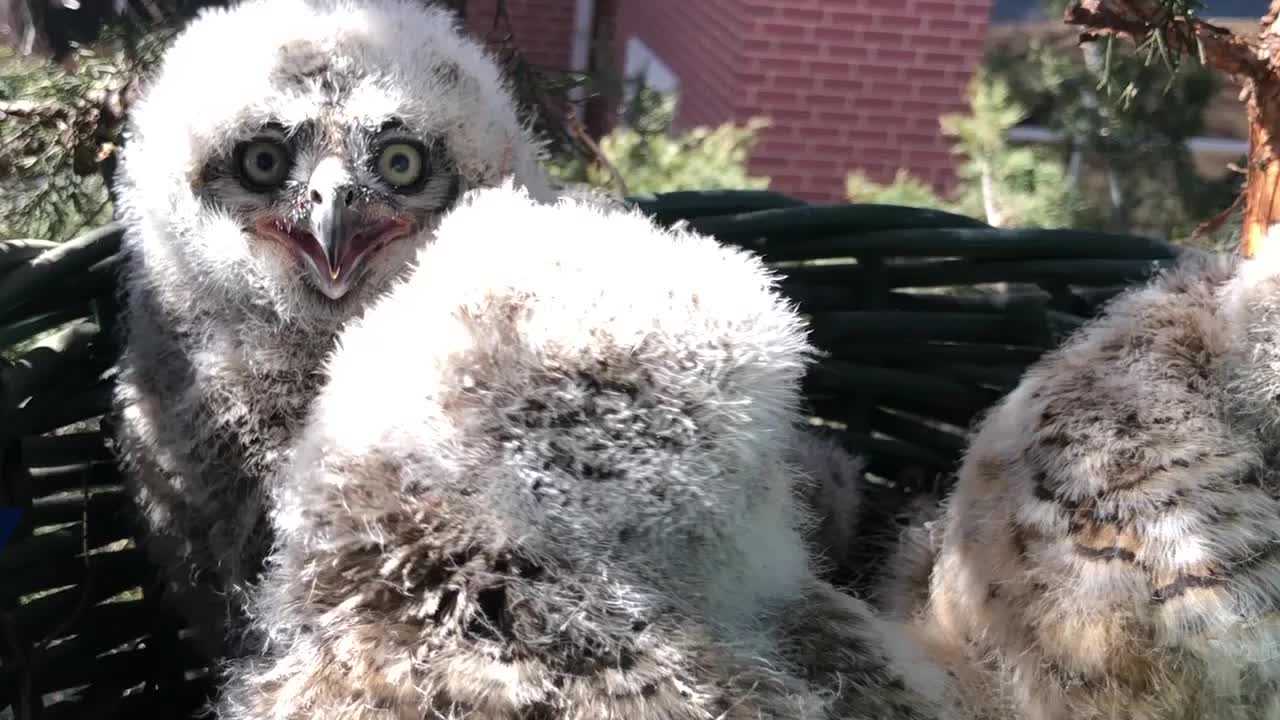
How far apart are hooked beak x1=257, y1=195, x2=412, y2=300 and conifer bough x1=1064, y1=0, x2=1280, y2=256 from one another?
2.93 feet

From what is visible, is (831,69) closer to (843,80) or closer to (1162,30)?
(843,80)

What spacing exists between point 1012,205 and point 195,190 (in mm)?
3896

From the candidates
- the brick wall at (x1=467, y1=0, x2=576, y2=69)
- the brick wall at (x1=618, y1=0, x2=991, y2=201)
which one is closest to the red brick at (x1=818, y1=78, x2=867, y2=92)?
the brick wall at (x1=618, y1=0, x2=991, y2=201)

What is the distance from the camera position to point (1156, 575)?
1.14 meters

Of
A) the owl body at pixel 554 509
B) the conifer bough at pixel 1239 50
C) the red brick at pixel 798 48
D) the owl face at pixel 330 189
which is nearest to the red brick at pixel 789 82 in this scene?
the red brick at pixel 798 48

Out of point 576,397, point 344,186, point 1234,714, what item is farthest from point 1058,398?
point 344,186

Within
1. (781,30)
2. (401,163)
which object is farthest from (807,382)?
(781,30)

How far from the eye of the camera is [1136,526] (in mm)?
1167

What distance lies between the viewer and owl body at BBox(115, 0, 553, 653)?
5.00 feet

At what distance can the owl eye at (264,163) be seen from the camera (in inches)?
61.5

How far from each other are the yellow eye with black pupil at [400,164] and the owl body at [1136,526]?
0.82m

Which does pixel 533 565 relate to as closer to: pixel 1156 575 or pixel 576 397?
pixel 576 397

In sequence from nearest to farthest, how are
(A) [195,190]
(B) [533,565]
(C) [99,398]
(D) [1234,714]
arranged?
(B) [533,565] < (D) [1234,714] < (A) [195,190] < (C) [99,398]

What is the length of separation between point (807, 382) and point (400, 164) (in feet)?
2.50
